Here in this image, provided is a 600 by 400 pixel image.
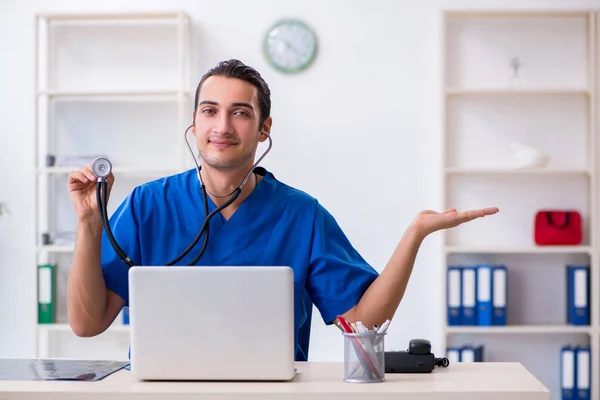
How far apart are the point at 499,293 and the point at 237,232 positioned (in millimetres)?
2044

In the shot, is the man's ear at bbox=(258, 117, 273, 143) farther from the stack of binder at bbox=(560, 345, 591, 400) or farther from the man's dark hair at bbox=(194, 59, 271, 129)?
the stack of binder at bbox=(560, 345, 591, 400)

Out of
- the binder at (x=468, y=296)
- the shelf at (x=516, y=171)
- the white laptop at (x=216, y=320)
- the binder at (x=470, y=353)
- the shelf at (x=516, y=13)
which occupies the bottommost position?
the binder at (x=470, y=353)

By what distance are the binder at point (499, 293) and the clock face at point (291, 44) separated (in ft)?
4.25

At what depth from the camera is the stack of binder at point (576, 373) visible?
3684 mm

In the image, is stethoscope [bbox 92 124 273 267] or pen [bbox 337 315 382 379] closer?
pen [bbox 337 315 382 379]

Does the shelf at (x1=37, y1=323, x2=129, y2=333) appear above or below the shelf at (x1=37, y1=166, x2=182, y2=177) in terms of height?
below

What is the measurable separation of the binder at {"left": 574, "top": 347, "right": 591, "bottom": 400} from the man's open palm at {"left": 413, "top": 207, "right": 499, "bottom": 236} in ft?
7.40

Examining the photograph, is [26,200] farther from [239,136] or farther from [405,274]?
[405,274]

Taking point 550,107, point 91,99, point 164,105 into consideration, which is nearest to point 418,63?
point 550,107

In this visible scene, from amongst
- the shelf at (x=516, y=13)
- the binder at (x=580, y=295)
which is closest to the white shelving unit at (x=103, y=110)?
the shelf at (x=516, y=13)

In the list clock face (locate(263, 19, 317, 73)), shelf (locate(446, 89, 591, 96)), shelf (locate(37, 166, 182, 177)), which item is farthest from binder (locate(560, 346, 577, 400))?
shelf (locate(37, 166, 182, 177))

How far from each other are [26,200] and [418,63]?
1976 mm

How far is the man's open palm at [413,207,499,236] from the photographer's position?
64.9 inches

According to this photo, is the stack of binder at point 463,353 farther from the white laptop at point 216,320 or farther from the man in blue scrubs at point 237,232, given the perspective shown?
the white laptop at point 216,320
